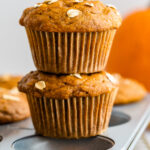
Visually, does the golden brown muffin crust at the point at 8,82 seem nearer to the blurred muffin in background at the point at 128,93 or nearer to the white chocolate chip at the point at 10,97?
the white chocolate chip at the point at 10,97

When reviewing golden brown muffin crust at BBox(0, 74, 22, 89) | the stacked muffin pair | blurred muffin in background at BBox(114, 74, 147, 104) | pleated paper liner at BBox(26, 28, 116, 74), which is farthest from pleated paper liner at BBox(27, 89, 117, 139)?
golden brown muffin crust at BBox(0, 74, 22, 89)

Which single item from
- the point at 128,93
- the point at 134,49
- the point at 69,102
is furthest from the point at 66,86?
the point at 134,49

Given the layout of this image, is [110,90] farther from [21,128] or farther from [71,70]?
→ [21,128]

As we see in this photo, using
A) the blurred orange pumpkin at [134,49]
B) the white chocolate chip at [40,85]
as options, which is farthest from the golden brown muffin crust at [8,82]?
the blurred orange pumpkin at [134,49]

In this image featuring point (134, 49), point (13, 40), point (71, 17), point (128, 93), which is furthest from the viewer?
point (13, 40)

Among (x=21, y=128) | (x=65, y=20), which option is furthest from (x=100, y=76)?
(x=21, y=128)

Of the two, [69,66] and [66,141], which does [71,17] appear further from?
[66,141]
